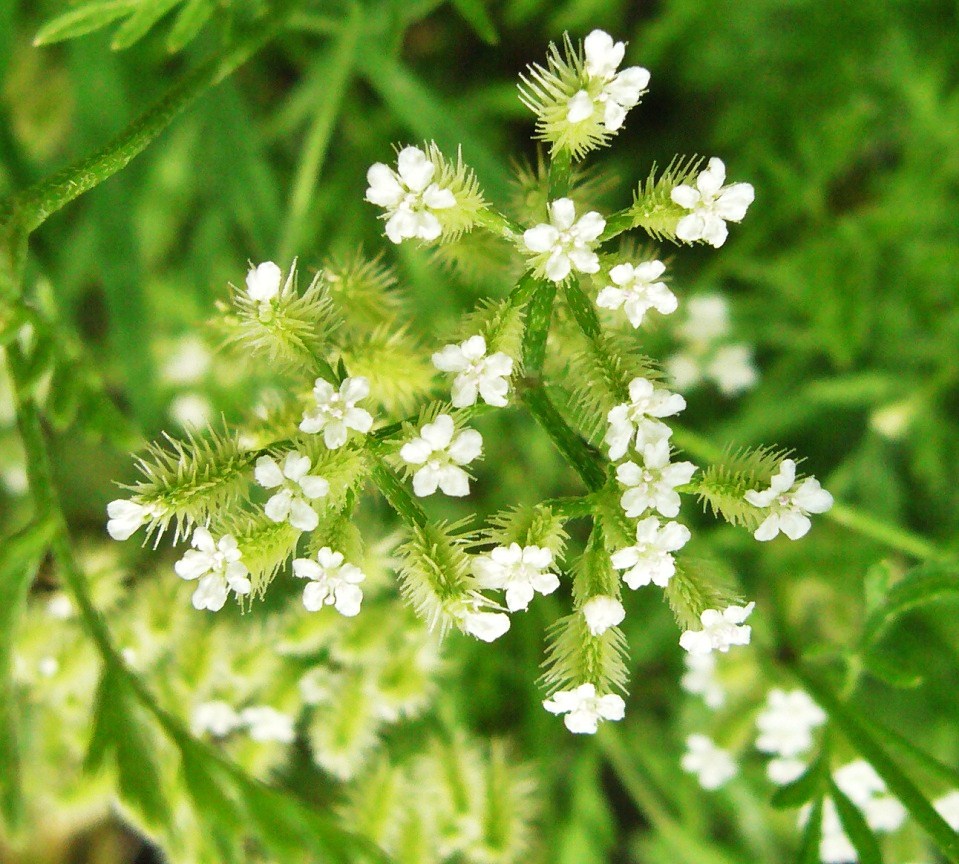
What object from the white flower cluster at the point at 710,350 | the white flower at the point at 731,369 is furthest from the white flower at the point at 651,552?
the white flower at the point at 731,369

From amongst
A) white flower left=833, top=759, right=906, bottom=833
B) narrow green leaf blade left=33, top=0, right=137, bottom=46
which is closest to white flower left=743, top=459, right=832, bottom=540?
white flower left=833, top=759, right=906, bottom=833

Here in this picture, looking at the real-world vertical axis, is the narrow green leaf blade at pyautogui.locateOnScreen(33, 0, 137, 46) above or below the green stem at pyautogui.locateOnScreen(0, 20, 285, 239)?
above

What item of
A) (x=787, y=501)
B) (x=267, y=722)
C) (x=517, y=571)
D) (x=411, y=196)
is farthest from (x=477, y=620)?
(x=267, y=722)

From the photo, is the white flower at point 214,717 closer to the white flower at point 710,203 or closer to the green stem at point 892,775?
the green stem at point 892,775

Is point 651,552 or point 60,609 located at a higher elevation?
point 60,609

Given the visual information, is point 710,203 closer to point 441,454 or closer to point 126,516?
point 441,454

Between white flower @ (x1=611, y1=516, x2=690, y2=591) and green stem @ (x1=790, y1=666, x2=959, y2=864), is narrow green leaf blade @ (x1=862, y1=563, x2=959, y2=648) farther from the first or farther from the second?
white flower @ (x1=611, y1=516, x2=690, y2=591)

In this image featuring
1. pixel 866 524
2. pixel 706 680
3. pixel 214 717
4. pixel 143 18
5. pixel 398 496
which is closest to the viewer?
pixel 398 496
